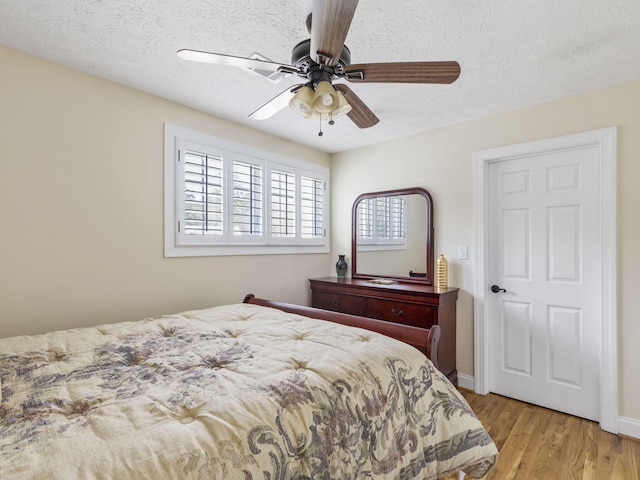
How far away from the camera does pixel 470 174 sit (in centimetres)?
287

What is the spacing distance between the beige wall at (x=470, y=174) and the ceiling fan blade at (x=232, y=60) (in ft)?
6.63

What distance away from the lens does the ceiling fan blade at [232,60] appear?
1.34 meters

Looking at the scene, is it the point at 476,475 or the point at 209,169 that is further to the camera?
the point at 209,169

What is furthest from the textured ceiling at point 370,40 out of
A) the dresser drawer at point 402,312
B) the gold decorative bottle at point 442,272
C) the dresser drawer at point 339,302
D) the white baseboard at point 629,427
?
the white baseboard at point 629,427

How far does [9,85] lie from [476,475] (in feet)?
10.1

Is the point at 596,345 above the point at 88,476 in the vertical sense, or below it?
below

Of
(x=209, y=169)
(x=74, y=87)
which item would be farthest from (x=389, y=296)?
(x=74, y=87)

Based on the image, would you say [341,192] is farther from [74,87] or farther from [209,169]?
[74,87]

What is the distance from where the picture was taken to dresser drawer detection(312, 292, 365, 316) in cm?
309

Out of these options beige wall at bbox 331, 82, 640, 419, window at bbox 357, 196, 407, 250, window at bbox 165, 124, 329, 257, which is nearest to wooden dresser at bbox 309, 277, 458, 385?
beige wall at bbox 331, 82, 640, 419

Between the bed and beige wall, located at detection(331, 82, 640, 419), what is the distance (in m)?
1.56

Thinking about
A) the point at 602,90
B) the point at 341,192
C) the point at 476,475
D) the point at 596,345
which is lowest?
the point at 476,475

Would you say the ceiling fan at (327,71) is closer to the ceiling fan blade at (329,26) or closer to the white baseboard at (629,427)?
the ceiling fan blade at (329,26)

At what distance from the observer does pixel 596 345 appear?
2.33m
